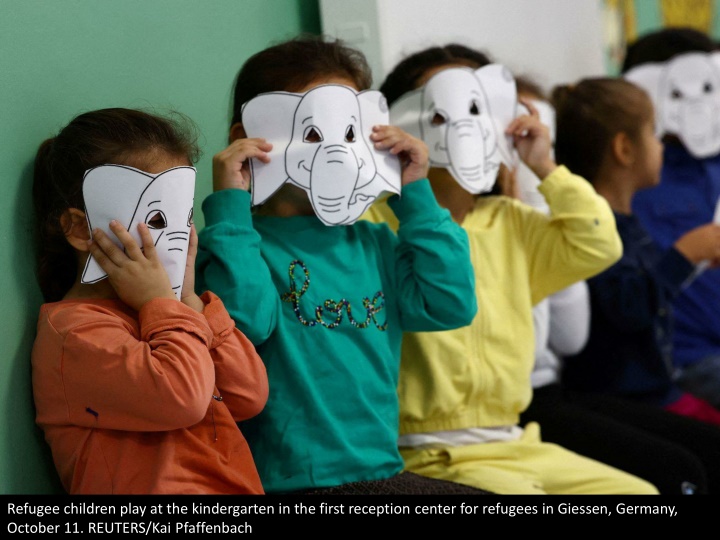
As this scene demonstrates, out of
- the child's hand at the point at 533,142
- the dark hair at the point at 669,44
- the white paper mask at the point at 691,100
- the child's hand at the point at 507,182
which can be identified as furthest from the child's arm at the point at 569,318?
the dark hair at the point at 669,44

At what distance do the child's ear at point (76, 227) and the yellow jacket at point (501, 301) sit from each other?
2.05 feet

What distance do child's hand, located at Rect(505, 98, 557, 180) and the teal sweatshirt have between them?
0.32 m

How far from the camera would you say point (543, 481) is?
62.7 inches

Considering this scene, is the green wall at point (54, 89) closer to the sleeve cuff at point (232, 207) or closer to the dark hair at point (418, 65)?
the sleeve cuff at point (232, 207)

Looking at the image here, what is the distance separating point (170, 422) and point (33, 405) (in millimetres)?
190

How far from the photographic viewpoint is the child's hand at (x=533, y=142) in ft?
5.72

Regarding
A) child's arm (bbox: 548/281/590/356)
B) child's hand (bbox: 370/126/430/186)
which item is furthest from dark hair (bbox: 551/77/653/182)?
child's hand (bbox: 370/126/430/186)

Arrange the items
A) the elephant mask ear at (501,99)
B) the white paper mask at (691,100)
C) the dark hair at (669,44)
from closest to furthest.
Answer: the elephant mask ear at (501,99), the white paper mask at (691,100), the dark hair at (669,44)

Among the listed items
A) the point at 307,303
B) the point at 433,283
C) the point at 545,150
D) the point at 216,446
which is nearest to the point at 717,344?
the point at 545,150

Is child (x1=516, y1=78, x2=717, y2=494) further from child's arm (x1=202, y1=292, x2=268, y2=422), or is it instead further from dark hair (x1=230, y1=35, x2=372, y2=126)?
child's arm (x1=202, y1=292, x2=268, y2=422)

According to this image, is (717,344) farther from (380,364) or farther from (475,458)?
Result: (380,364)

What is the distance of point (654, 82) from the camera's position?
2.72 m

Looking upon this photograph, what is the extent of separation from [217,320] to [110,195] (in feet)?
0.66

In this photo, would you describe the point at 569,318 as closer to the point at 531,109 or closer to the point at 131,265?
the point at 531,109
